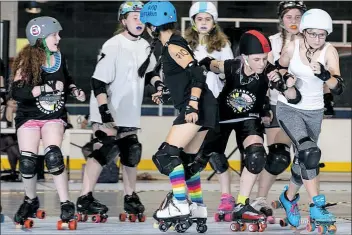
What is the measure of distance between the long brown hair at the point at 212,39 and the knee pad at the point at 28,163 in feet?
4.37

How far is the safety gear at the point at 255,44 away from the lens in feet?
19.1

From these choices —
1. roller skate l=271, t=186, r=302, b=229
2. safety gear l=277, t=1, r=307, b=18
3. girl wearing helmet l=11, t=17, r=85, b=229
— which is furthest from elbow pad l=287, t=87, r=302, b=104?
girl wearing helmet l=11, t=17, r=85, b=229

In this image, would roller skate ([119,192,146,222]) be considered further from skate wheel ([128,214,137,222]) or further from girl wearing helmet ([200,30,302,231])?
girl wearing helmet ([200,30,302,231])

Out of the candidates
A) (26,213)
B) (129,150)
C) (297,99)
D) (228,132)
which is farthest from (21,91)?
(297,99)

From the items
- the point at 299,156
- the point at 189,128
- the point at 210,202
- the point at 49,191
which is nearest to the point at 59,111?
the point at 189,128

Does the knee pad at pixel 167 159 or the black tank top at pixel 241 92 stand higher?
the black tank top at pixel 241 92

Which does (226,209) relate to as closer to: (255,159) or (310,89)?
(255,159)

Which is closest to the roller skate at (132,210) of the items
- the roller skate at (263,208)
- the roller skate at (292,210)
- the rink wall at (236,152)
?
the roller skate at (263,208)

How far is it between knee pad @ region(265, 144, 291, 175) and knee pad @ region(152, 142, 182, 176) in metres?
0.97

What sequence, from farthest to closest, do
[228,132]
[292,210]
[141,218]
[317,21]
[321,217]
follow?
1. [141,218]
2. [228,132]
3. [292,210]
4. [321,217]
5. [317,21]

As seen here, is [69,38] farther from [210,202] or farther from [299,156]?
[299,156]

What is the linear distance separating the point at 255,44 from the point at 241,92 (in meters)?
0.40

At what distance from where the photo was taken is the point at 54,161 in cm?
604

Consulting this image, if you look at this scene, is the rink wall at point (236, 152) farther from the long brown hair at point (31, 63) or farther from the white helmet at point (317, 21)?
the white helmet at point (317, 21)
